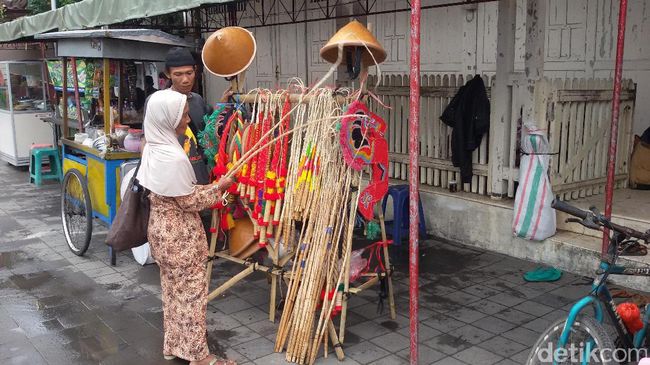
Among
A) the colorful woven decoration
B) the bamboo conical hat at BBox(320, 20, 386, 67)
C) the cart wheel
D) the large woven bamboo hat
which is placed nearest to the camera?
the colorful woven decoration

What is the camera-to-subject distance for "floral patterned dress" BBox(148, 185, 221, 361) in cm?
351

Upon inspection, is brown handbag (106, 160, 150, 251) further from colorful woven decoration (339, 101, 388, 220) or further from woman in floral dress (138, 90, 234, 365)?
colorful woven decoration (339, 101, 388, 220)

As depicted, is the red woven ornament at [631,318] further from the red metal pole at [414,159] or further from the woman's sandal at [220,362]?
the woman's sandal at [220,362]

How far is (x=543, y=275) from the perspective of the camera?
5.00m

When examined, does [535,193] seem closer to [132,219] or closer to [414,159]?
[414,159]

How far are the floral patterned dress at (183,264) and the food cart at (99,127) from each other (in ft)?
6.93

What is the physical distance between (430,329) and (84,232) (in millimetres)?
3759

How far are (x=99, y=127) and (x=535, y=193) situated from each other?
4.66m

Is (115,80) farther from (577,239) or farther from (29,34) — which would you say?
(577,239)

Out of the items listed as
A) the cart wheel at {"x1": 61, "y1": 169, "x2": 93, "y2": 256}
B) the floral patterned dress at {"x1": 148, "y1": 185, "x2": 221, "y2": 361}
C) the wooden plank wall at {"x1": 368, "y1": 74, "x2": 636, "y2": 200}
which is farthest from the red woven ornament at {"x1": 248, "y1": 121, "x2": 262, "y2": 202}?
the cart wheel at {"x1": 61, "y1": 169, "x2": 93, "y2": 256}

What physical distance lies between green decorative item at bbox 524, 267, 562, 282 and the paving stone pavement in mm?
59

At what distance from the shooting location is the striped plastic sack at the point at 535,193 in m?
5.16

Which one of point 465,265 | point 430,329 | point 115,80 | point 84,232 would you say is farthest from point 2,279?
point 465,265

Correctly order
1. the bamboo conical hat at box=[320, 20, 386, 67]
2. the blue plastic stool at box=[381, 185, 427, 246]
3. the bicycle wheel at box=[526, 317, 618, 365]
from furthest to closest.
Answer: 1. the blue plastic stool at box=[381, 185, 427, 246]
2. the bamboo conical hat at box=[320, 20, 386, 67]
3. the bicycle wheel at box=[526, 317, 618, 365]
